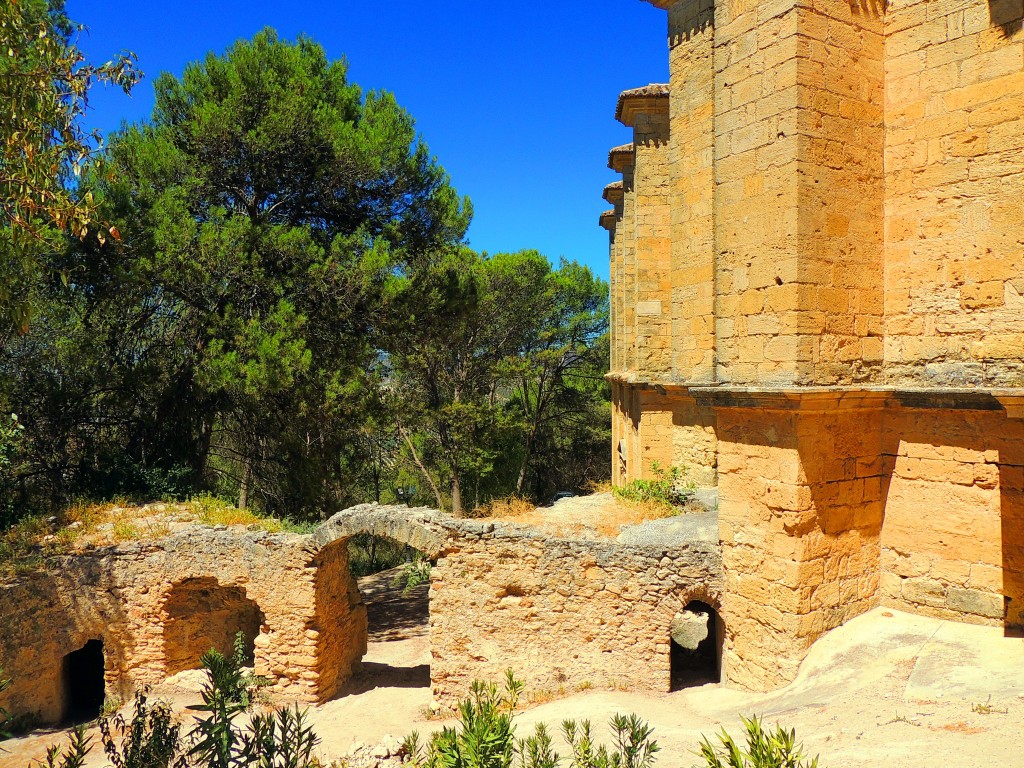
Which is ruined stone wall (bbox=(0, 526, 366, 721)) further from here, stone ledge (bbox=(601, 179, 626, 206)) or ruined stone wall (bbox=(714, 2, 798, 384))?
stone ledge (bbox=(601, 179, 626, 206))

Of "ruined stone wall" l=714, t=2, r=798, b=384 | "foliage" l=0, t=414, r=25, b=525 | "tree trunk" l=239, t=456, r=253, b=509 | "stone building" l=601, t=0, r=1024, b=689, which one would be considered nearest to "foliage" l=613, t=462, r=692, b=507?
"stone building" l=601, t=0, r=1024, b=689

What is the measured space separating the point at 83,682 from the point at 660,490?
33.1 ft

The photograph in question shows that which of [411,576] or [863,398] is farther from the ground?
[863,398]

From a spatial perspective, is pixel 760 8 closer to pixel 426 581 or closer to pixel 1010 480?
pixel 1010 480

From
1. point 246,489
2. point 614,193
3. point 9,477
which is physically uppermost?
point 614,193

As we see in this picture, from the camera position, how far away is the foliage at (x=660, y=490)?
1060 cm

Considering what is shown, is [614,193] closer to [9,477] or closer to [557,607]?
[557,607]

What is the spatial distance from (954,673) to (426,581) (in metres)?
13.0

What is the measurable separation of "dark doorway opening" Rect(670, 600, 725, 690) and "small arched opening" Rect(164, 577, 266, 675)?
631 cm

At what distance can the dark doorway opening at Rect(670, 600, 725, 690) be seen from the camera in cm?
843

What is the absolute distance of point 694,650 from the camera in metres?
9.66

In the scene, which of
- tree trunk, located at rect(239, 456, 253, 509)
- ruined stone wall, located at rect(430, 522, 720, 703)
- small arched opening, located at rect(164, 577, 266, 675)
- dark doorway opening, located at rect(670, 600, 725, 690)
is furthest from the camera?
tree trunk, located at rect(239, 456, 253, 509)

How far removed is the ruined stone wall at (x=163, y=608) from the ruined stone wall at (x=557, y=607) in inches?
83.4

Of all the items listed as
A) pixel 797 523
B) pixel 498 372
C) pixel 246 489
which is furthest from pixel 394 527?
pixel 498 372
